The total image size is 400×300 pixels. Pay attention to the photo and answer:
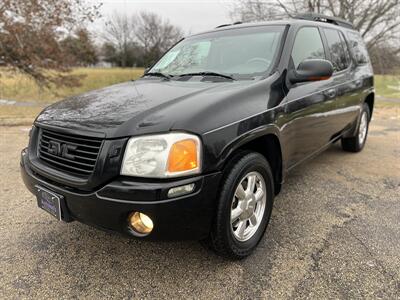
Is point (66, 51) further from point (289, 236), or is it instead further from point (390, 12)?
point (390, 12)

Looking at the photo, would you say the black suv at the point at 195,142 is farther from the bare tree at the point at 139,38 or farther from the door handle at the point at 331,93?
the bare tree at the point at 139,38

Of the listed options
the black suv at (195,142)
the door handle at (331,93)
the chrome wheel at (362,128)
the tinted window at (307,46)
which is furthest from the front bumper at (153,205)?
the chrome wheel at (362,128)

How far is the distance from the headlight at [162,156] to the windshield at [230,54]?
3.68 ft

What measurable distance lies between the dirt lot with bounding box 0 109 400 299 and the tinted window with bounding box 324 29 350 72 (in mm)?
1542

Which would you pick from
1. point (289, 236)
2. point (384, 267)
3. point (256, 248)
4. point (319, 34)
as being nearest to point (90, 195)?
point (256, 248)

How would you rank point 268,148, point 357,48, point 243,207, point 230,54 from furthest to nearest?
point 357,48 < point 230,54 < point 268,148 < point 243,207

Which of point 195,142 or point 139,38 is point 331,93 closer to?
point 195,142

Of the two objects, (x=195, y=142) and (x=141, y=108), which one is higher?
(x=141, y=108)

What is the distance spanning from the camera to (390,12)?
779 inches

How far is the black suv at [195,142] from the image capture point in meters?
1.94

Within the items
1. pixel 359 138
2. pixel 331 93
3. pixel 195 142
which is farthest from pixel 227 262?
pixel 359 138

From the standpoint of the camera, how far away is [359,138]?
5223 millimetres

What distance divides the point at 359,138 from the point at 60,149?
14.9 feet

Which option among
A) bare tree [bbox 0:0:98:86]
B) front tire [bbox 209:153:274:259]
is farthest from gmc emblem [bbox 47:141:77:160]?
bare tree [bbox 0:0:98:86]
